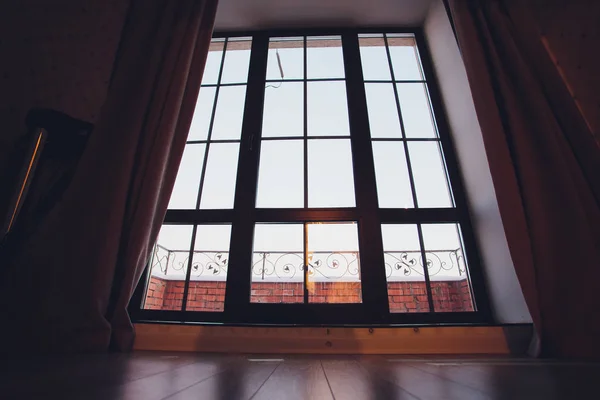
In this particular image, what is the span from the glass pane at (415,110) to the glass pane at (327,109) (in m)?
0.43

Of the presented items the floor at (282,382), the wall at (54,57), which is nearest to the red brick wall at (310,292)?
the floor at (282,382)

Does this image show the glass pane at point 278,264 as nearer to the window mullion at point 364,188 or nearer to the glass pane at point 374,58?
the window mullion at point 364,188

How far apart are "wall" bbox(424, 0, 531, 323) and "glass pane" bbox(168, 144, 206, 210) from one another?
1.69 m

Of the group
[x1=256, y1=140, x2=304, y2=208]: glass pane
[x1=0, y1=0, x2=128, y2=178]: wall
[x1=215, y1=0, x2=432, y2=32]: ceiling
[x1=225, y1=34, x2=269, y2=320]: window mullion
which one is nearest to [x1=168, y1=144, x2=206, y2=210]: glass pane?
[x1=225, y1=34, x2=269, y2=320]: window mullion

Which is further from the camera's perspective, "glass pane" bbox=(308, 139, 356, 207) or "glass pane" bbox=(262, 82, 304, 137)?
"glass pane" bbox=(262, 82, 304, 137)

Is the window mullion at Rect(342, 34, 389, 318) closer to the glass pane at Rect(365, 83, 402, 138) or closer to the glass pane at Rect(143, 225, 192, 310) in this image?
the glass pane at Rect(365, 83, 402, 138)

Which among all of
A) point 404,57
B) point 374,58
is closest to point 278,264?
point 374,58

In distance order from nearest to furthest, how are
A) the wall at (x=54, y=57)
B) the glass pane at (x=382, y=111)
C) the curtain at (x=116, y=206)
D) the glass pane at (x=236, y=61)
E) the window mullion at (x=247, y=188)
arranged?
the curtain at (x=116, y=206), the wall at (x=54, y=57), the window mullion at (x=247, y=188), the glass pane at (x=382, y=111), the glass pane at (x=236, y=61)

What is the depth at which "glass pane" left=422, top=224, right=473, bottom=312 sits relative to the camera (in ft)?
4.34

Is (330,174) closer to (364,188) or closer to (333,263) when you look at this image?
(364,188)

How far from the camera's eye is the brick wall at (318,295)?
1.32 meters

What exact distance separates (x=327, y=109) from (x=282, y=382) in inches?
67.0

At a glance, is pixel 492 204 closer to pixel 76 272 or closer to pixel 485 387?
pixel 485 387

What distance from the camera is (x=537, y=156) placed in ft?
3.66
